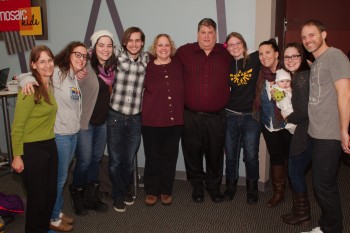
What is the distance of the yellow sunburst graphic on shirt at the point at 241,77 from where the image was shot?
2852mm

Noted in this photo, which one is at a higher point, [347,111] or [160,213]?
[347,111]

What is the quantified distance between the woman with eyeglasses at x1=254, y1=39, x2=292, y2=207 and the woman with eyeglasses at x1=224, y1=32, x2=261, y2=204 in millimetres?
86

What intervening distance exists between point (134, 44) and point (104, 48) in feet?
0.81

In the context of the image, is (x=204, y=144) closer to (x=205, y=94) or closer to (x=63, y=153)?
(x=205, y=94)

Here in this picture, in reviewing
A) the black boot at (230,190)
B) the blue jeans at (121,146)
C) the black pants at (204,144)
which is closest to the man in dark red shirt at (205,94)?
the black pants at (204,144)

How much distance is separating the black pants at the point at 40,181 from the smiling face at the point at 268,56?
5.49 ft

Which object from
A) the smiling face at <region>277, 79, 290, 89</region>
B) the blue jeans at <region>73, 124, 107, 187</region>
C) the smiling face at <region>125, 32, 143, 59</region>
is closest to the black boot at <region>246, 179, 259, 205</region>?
the smiling face at <region>277, 79, 290, 89</region>

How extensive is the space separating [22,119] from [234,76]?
1.69 metres

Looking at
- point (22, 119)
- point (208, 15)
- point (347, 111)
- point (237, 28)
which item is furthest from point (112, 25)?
point (347, 111)

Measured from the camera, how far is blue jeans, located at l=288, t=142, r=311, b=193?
8.04 feet

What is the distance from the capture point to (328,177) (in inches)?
85.9

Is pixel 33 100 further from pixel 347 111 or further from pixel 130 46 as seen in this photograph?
pixel 347 111

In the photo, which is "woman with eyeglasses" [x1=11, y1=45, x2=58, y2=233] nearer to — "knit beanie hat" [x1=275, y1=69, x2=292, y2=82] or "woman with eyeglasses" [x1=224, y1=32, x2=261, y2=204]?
"woman with eyeglasses" [x1=224, y1=32, x2=261, y2=204]

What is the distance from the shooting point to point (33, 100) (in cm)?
203
